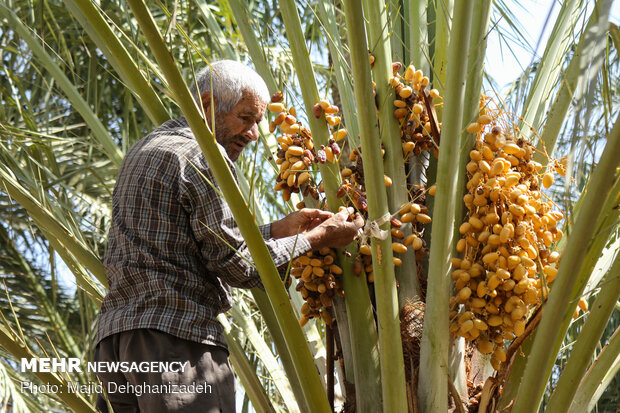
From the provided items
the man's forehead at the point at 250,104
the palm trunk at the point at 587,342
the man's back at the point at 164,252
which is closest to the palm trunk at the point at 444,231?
the palm trunk at the point at 587,342

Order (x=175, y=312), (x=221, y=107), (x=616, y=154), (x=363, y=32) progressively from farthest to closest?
(x=221, y=107) → (x=175, y=312) → (x=363, y=32) → (x=616, y=154)

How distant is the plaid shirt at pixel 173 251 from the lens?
177 centimetres

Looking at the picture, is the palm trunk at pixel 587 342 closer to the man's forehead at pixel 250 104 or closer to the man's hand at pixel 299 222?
the man's hand at pixel 299 222

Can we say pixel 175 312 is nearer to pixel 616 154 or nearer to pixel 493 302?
pixel 493 302

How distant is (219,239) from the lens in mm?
1814

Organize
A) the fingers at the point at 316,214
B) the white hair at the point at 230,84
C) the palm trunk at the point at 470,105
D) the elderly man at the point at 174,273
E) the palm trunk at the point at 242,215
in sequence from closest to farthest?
the palm trunk at the point at 242,215, the palm trunk at the point at 470,105, the elderly man at the point at 174,273, the fingers at the point at 316,214, the white hair at the point at 230,84

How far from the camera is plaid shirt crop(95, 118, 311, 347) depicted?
177cm

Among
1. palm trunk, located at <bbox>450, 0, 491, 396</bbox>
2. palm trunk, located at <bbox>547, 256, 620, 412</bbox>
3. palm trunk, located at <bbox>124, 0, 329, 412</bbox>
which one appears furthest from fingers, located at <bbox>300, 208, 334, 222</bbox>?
palm trunk, located at <bbox>547, 256, 620, 412</bbox>

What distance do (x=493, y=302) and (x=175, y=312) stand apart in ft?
2.34

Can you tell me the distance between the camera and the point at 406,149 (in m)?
1.91

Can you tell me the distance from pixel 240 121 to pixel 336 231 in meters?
0.48

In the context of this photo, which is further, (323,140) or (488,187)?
(323,140)

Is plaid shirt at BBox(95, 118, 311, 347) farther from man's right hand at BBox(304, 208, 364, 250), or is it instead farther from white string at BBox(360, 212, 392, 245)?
white string at BBox(360, 212, 392, 245)

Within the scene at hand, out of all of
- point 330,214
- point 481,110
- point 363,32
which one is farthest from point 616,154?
point 330,214
